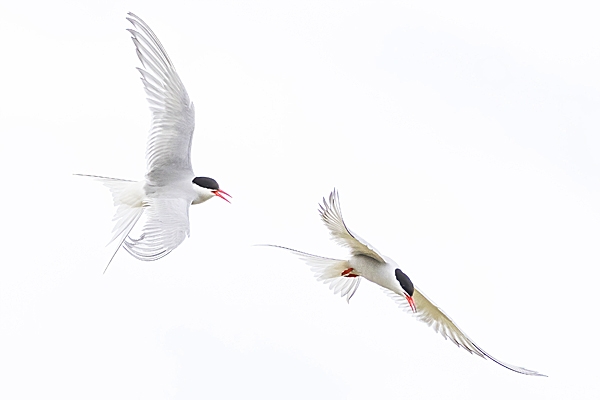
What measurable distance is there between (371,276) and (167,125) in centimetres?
205

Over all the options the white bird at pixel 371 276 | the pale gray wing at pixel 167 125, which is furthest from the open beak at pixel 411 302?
the pale gray wing at pixel 167 125

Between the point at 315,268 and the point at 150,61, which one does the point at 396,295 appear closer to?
the point at 315,268

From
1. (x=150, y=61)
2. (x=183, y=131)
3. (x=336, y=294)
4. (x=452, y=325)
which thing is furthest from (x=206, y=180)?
(x=452, y=325)

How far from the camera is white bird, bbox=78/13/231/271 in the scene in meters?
7.92

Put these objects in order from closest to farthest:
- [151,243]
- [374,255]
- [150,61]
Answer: [151,243] → [150,61] → [374,255]

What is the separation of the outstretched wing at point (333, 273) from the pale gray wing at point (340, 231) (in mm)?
282

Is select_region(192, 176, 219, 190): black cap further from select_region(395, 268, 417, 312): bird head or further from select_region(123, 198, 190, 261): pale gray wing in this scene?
select_region(395, 268, 417, 312): bird head

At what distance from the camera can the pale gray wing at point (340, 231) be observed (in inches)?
322

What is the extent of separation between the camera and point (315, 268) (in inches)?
371

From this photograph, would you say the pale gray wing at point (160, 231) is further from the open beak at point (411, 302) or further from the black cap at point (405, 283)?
the open beak at point (411, 302)

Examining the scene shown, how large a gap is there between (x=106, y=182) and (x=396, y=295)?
262 cm

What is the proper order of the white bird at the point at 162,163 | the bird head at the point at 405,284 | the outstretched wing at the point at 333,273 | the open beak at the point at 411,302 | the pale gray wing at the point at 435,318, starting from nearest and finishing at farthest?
the white bird at the point at 162,163
the bird head at the point at 405,284
the open beak at the point at 411,302
the pale gray wing at the point at 435,318
the outstretched wing at the point at 333,273

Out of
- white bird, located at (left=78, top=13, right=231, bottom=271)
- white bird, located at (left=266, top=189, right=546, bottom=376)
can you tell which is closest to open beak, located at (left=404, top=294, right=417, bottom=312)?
white bird, located at (left=266, top=189, right=546, bottom=376)

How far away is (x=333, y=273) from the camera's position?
9359 mm
